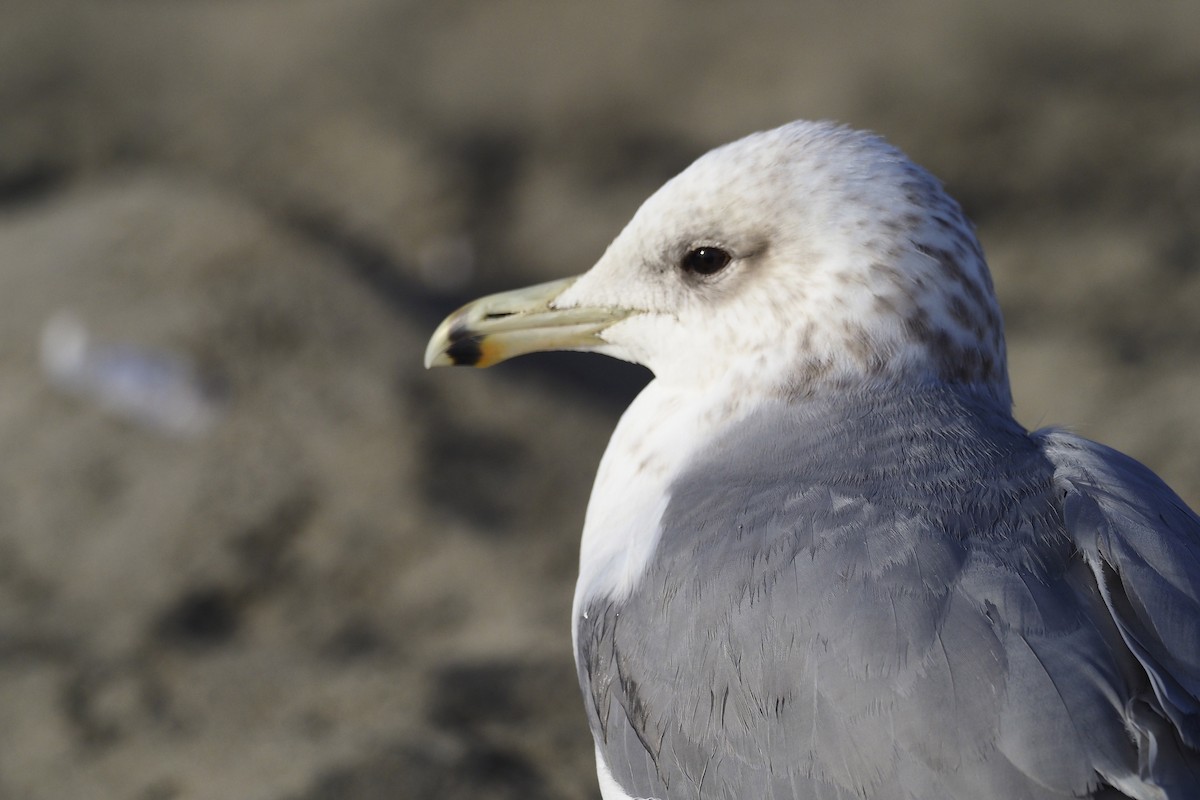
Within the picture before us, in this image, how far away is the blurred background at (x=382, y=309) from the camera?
11.5ft

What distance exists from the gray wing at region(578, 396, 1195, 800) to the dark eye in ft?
1.05

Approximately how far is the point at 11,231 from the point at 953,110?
16.5 ft

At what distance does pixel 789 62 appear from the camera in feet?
23.5

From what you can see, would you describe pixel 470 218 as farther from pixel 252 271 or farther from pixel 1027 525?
pixel 1027 525

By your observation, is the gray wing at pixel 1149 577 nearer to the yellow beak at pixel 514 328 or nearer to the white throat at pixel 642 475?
the white throat at pixel 642 475

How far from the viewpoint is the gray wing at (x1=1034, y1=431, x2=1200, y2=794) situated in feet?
5.23

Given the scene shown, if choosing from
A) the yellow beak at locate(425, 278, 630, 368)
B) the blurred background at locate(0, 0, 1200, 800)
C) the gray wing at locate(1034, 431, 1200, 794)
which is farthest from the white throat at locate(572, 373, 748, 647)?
the blurred background at locate(0, 0, 1200, 800)

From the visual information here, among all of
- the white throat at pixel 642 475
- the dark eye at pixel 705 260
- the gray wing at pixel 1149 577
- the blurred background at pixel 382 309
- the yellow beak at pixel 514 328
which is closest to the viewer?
the gray wing at pixel 1149 577

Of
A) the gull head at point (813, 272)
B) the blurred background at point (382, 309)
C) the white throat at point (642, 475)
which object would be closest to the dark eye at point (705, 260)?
the gull head at point (813, 272)

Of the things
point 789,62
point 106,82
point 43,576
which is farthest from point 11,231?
point 789,62

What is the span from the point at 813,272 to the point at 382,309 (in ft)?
10.8

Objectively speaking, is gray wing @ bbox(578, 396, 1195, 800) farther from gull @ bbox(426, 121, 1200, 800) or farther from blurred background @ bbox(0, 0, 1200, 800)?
blurred background @ bbox(0, 0, 1200, 800)

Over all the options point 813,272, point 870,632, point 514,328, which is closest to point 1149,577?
point 870,632

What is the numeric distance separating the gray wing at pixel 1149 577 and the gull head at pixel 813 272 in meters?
→ 0.32
